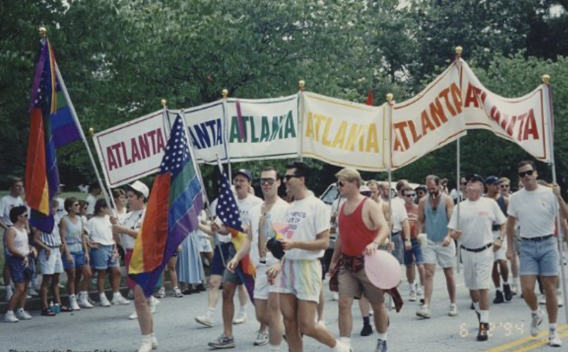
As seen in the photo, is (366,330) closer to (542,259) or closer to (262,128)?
(542,259)

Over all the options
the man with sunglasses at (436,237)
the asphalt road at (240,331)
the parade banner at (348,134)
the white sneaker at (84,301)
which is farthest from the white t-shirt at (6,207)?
the man with sunglasses at (436,237)

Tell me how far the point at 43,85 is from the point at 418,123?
4.58 metres

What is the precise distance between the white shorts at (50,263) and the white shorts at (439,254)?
5.43 meters

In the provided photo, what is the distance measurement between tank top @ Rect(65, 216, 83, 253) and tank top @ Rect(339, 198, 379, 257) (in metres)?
6.21

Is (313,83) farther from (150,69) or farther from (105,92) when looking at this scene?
(105,92)

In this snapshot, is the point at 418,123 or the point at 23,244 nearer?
the point at 418,123

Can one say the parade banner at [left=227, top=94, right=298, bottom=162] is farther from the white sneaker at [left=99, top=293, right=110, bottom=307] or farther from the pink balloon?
the white sneaker at [left=99, top=293, right=110, bottom=307]

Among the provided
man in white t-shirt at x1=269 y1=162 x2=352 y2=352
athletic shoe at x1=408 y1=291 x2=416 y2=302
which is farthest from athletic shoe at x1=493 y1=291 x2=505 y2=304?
man in white t-shirt at x1=269 y1=162 x2=352 y2=352

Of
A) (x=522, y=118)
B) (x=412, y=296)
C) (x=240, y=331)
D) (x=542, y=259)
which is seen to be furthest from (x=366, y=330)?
(x=412, y=296)

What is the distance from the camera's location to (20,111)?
16.0 meters

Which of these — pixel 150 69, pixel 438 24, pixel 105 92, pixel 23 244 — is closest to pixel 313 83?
pixel 150 69

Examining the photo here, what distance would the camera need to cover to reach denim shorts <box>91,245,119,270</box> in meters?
13.7

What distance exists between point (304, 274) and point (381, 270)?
3.02 feet

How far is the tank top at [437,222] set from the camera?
38.1ft
